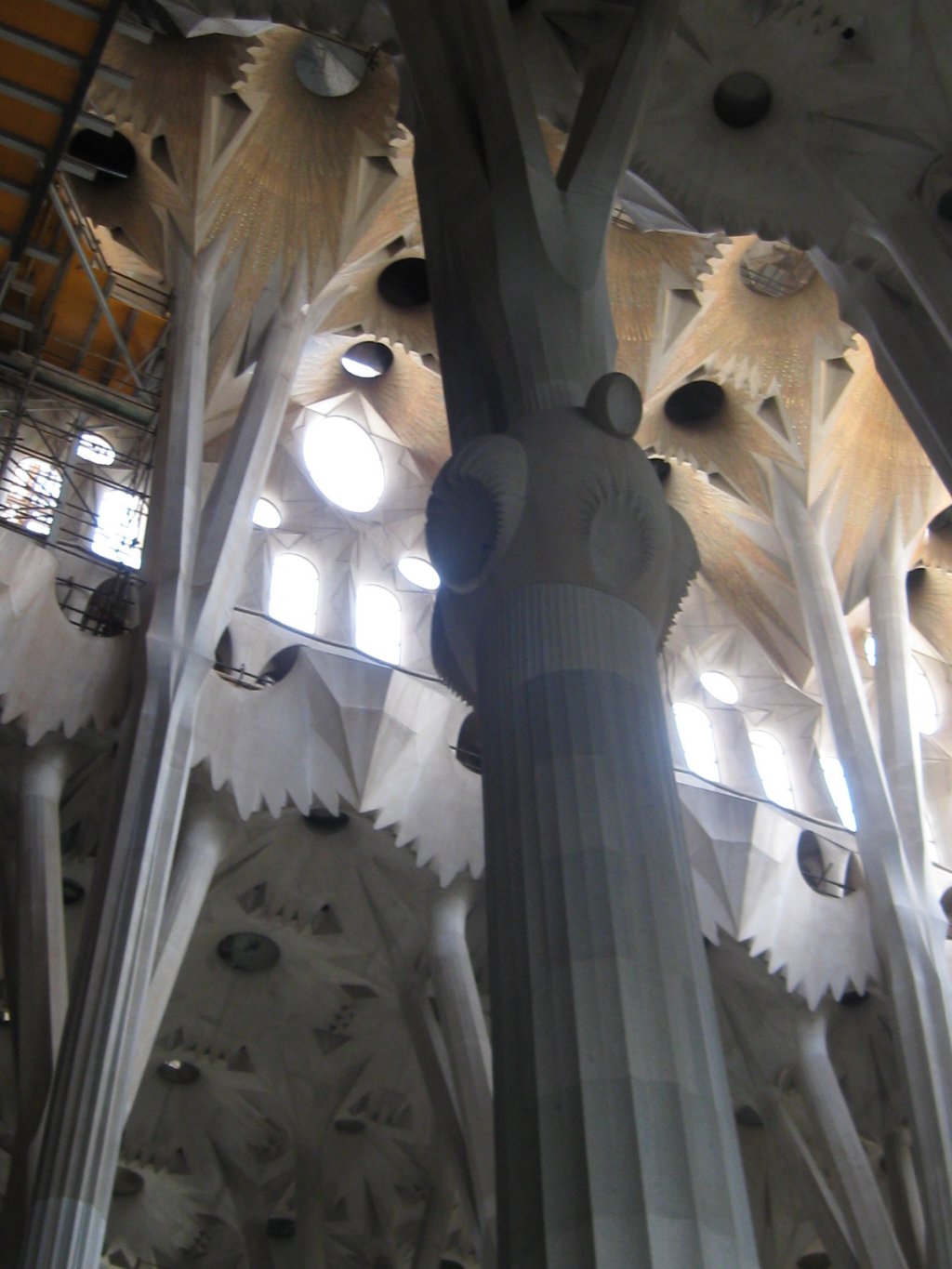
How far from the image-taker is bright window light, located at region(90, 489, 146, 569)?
14465mm

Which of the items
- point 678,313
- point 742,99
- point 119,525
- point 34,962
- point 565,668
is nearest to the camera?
point 565,668

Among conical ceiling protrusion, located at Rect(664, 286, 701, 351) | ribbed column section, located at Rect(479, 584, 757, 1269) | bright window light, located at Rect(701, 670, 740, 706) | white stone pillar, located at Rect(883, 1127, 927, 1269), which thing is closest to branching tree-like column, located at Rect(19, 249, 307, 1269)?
conical ceiling protrusion, located at Rect(664, 286, 701, 351)

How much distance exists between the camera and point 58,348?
15.7 m

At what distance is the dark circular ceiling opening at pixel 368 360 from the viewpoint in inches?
679

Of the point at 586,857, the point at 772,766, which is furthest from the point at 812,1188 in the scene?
the point at 586,857

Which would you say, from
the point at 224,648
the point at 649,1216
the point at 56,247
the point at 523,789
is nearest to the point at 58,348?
the point at 56,247

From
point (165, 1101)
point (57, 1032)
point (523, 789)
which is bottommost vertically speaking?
point (523, 789)

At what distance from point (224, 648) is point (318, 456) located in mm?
4012

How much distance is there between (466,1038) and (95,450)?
7.51 m

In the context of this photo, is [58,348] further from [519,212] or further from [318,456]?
[519,212]

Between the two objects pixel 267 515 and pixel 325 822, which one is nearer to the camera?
pixel 325 822

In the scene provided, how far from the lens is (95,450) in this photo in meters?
15.3

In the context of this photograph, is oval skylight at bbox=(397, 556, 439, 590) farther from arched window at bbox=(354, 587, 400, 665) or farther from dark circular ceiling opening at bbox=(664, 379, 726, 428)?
dark circular ceiling opening at bbox=(664, 379, 726, 428)

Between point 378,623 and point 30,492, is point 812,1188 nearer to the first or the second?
point 378,623
